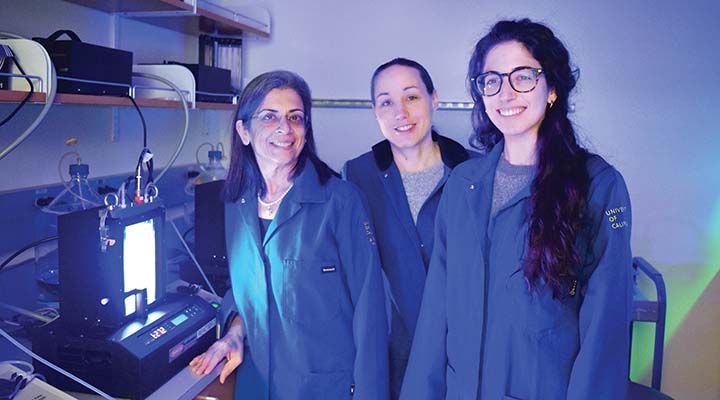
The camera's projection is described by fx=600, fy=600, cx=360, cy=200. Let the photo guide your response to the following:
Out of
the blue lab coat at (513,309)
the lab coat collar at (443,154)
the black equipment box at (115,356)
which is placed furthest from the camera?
the lab coat collar at (443,154)

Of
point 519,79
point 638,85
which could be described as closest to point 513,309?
point 519,79

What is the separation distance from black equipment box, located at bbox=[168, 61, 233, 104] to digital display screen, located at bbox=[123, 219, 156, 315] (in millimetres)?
791

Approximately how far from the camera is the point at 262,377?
1612 millimetres

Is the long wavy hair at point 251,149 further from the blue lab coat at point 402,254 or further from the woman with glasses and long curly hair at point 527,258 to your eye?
the woman with glasses and long curly hair at point 527,258

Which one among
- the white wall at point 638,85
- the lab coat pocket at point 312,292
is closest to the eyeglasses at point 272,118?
the lab coat pocket at point 312,292

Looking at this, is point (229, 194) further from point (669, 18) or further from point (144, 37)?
point (669, 18)

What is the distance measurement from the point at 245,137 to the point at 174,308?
0.51 metres

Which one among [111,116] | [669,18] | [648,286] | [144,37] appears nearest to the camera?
[111,116]

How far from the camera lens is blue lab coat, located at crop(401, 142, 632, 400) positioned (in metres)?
1.23

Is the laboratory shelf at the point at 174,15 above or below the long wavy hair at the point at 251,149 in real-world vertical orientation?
above

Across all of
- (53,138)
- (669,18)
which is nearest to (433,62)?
(669,18)

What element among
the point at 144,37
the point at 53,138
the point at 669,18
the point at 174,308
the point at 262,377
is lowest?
the point at 262,377

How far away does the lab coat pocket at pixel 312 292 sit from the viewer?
1575 millimetres

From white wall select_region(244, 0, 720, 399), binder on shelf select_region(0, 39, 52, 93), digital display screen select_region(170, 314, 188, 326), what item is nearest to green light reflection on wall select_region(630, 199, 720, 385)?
white wall select_region(244, 0, 720, 399)
